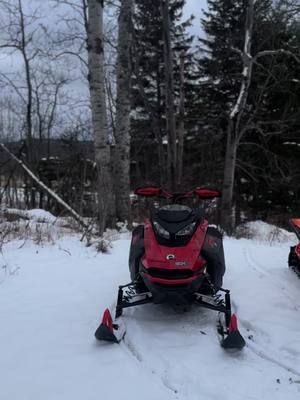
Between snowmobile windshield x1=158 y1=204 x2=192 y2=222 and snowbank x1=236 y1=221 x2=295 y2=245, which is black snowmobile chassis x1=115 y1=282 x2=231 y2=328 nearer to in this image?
snowmobile windshield x1=158 y1=204 x2=192 y2=222

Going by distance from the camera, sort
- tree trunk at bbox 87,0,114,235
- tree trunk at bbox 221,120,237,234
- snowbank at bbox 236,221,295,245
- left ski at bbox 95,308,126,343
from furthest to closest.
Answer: tree trunk at bbox 221,120,237,234, snowbank at bbox 236,221,295,245, tree trunk at bbox 87,0,114,235, left ski at bbox 95,308,126,343

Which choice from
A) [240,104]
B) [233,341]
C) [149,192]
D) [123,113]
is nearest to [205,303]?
[233,341]

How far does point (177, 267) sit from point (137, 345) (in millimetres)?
652

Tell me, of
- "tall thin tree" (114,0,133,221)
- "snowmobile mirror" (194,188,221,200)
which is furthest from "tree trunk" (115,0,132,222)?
"snowmobile mirror" (194,188,221,200)

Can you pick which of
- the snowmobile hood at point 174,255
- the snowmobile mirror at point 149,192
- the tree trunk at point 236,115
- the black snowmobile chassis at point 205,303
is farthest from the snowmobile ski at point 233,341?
the tree trunk at point 236,115

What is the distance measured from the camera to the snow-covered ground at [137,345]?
252 centimetres

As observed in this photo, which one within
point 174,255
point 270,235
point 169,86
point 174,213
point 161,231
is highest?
point 169,86

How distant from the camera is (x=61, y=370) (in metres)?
2.71

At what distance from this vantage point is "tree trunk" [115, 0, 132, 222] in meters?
9.23

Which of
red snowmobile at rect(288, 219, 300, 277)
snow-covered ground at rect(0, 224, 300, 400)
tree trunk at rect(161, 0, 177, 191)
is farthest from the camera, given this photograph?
tree trunk at rect(161, 0, 177, 191)

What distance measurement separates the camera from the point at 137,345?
3109 millimetres

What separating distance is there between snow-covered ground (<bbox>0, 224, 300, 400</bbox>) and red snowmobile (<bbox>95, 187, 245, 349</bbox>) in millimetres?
166

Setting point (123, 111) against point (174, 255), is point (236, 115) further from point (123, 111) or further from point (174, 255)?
point (174, 255)

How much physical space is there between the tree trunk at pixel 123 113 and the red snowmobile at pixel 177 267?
567 centimetres
